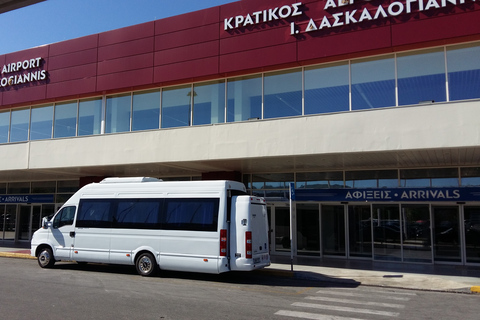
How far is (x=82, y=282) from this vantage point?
1092 cm

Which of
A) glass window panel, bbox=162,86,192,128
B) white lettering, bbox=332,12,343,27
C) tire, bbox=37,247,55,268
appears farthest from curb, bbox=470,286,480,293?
tire, bbox=37,247,55,268

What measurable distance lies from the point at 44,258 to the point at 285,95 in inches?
393

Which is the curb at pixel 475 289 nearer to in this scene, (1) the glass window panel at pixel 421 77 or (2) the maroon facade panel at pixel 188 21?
(1) the glass window panel at pixel 421 77

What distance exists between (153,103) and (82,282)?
27.7ft

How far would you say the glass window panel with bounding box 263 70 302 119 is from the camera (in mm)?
14609

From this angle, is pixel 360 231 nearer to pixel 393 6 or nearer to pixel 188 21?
pixel 393 6

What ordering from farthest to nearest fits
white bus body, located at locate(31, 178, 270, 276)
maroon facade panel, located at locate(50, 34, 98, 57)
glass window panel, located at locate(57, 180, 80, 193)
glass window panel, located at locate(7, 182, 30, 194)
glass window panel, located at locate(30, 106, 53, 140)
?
glass window panel, located at locate(7, 182, 30, 194)
glass window panel, located at locate(57, 180, 80, 193)
glass window panel, located at locate(30, 106, 53, 140)
maroon facade panel, located at locate(50, 34, 98, 57)
white bus body, located at locate(31, 178, 270, 276)

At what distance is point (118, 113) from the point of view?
17875 mm

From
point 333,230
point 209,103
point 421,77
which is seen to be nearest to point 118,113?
point 209,103

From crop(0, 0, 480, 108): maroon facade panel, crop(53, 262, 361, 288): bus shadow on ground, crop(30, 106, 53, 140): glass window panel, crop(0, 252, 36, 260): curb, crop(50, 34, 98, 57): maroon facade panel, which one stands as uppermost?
crop(50, 34, 98, 57): maroon facade panel

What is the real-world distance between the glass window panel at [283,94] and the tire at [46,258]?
871cm

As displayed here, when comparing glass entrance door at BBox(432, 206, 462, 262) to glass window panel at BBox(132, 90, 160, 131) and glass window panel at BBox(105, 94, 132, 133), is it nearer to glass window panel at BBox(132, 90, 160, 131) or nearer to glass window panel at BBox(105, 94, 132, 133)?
glass window panel at BBox(132, 90, 160, 131)

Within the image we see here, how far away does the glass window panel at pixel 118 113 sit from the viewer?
17.6 metres

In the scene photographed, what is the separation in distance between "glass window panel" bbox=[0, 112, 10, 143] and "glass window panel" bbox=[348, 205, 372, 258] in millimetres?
16718
